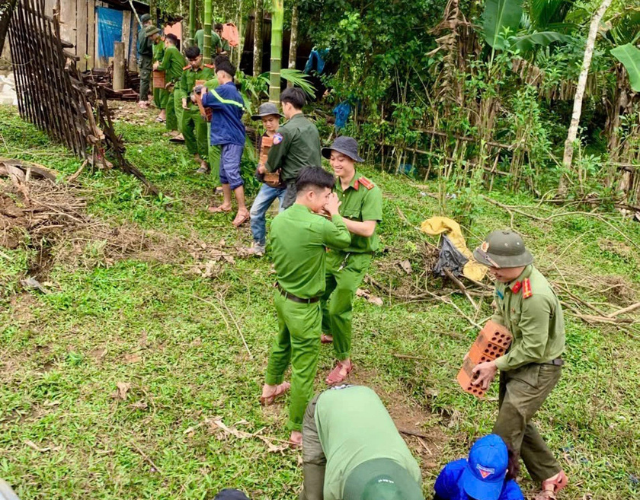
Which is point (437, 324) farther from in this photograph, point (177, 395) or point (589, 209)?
point (589, 209)

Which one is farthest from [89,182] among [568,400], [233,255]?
[568,400]

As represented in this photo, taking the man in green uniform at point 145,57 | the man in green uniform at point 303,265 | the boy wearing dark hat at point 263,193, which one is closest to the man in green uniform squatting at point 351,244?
the man in green uniform at point 303,265

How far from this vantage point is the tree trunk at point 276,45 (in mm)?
6387

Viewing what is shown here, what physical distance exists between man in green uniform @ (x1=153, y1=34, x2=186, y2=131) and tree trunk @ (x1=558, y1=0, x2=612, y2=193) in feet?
22.1

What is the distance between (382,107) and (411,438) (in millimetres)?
7641

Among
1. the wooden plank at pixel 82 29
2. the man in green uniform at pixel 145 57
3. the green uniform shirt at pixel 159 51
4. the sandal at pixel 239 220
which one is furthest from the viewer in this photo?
the wooden plank at pixel 82 29

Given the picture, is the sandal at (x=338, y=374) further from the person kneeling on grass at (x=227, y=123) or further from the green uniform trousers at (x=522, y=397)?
the person kneeling on grass at (x=227, y=123)

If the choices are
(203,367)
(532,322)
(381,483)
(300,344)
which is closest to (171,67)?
(203,367)

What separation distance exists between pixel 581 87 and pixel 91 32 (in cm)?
1136

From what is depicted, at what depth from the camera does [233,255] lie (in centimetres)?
637

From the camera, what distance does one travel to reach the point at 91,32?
13680 mm

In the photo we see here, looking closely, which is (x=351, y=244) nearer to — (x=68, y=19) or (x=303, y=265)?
(x=303, y=265)

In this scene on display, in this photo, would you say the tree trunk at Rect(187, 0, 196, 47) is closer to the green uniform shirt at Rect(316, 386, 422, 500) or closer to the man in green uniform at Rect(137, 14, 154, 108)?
the man in green uniform at Rect(137, 14, 154, 108)

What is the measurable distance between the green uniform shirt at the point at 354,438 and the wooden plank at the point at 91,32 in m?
13.5
